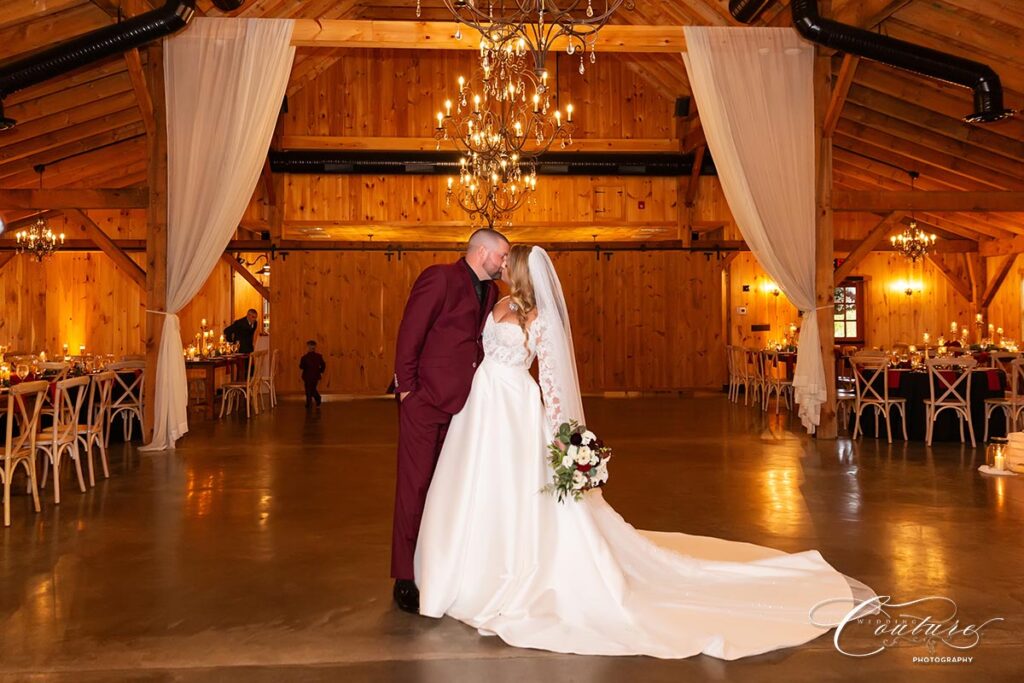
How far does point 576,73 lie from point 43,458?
1045 cm

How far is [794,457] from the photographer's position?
8.26 metres

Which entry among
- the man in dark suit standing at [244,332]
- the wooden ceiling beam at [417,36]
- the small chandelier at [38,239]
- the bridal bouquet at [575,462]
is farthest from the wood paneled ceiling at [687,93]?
the bridal bouquet at [575,462]

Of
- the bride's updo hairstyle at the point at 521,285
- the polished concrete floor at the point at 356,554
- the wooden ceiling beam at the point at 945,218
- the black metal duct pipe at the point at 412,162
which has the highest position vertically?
the black metal duct pipe at the point at 412,162

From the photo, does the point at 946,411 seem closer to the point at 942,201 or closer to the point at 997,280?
the point at 942,201

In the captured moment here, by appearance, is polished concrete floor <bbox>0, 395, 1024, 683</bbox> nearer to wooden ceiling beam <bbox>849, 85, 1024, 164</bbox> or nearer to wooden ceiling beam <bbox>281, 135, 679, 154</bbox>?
wooden ceiling beam <bbox>849, 85, 1024, 164</bbox>

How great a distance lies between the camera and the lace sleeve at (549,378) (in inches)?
153

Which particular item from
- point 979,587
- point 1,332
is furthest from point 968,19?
point 1,332

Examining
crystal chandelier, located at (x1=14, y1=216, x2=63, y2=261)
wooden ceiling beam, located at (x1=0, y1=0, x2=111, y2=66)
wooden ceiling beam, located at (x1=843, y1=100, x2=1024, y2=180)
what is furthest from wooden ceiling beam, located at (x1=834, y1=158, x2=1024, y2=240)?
crystal chandelier, located at (x1=14, y1=216, x2=63, y2=261)

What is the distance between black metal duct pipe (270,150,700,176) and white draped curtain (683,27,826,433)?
4.83 meters

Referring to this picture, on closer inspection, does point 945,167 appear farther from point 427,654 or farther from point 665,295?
point 427,654

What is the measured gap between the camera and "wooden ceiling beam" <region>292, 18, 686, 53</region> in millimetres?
8656

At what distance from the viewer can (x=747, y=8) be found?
9188mm

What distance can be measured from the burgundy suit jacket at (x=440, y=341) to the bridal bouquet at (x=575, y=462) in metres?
Result: 0.51

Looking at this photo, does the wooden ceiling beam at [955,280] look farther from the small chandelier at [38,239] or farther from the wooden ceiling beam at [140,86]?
the small chandelier at [38,239]
